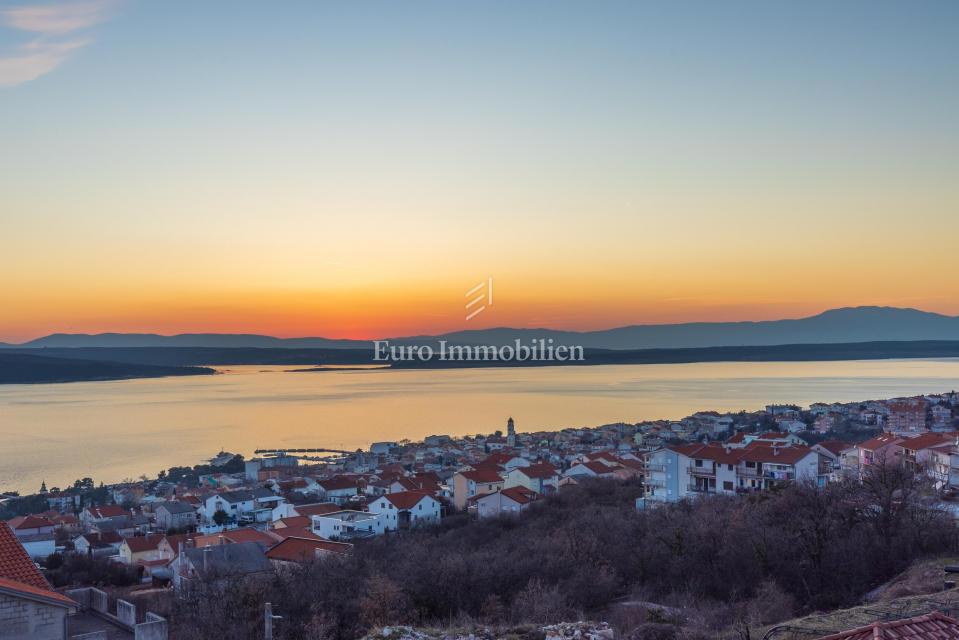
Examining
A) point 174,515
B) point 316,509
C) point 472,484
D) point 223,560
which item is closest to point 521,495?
point 472,484

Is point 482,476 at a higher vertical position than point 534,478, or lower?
higher

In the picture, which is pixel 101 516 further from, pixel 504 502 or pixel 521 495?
pixel 521 495

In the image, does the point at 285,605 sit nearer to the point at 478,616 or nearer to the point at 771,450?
the point at 478,616

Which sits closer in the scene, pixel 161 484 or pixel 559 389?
pixel 161 484

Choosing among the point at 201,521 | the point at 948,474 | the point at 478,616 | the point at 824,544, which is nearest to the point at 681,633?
the point at 478,616

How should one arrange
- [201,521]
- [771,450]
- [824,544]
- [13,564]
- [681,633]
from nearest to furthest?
[13,564] → [681,633] → [824,544] → [771,450] → [201,521]

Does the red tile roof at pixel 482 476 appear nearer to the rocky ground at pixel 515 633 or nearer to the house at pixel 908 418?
the rocky ground at pixel 515 633
